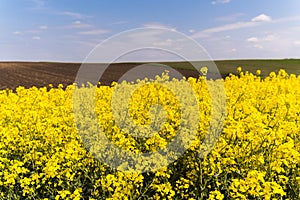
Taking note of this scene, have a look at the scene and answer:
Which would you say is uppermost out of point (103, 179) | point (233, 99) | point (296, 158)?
point (233, 99)

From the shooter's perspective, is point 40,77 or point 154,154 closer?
point 154,154

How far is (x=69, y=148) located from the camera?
442 cm

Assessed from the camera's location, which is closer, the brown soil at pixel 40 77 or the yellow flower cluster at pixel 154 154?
the yellow flower cluster at pixel 154 154

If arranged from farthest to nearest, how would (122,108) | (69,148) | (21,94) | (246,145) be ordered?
(21,94), (122,108), (69,148), (246,145)

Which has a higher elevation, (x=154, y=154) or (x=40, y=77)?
(x=40, y=77)

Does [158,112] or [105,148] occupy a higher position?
[158,112]

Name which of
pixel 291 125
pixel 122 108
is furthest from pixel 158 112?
pixel 291 125

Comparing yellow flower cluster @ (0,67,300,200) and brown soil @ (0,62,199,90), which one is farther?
brown soil @ (0,62,199,90)

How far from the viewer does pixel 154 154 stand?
4168 mm

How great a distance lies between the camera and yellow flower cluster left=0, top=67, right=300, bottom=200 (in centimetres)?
386

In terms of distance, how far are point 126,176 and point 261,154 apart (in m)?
1.41

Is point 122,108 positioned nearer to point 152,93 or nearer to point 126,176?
point 152,93

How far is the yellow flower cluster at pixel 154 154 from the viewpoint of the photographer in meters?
3.86

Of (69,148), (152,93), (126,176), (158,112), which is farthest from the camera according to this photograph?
(152,93)
